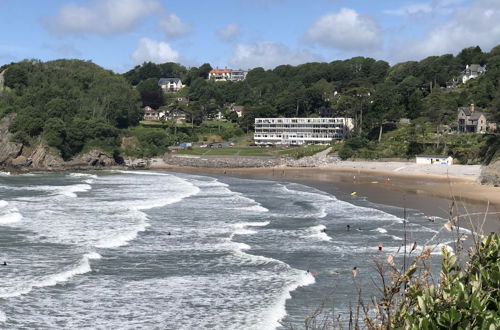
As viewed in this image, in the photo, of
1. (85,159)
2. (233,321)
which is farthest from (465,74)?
(233,321)

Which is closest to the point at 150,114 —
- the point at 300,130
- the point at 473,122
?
the point at 300,130

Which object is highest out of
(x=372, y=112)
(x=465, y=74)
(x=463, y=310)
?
(x=465, y=74)

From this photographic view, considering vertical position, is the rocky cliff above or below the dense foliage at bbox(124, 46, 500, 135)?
below

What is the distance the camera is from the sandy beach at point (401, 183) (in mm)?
43906

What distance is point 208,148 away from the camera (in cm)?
10262

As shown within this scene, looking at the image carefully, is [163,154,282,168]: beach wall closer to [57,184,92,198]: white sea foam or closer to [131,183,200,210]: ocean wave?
[57,184,92,198]: white sea foam

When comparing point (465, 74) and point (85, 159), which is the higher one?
point (465, 74)

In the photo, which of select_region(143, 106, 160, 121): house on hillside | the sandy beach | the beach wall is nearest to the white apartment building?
the beach wall

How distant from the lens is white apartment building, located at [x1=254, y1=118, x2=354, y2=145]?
349 ft

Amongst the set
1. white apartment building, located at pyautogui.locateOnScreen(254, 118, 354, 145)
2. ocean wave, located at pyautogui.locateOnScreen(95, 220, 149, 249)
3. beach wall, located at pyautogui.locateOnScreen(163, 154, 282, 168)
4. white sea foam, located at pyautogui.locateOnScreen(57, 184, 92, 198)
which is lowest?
ocean wave, located at pyautogui.locateOnScreen(95, 220, 149, 249)

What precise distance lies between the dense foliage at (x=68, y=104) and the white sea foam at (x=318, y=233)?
65604mm

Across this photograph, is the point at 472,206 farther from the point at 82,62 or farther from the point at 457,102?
the point at 82,62

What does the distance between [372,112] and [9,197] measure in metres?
65.5

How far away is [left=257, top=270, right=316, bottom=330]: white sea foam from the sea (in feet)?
0.12
